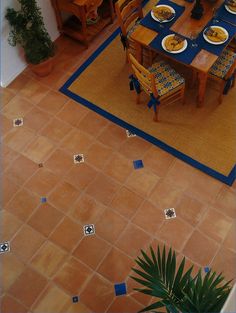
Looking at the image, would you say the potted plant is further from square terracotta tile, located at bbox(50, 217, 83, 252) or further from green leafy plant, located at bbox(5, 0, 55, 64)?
square terracotta tile, located at bbox(50, 217, 83, 252)

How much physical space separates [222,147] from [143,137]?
85 centimetres

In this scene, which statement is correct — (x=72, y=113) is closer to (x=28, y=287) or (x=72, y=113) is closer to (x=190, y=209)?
(x=190, y=209)

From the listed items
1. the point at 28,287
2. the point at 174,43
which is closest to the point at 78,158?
the point at 28,287

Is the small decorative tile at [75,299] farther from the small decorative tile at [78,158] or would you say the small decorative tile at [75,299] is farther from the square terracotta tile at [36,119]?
the square terracotta tile at [36,119]

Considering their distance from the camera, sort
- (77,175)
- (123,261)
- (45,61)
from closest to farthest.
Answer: (123,261) < (77,175) < (45,61)

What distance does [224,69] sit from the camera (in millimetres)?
4344

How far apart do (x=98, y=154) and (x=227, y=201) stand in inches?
56.1

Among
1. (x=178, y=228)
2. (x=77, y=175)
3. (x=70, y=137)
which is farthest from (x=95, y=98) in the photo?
(x=178, y=228)

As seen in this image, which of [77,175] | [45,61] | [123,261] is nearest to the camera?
[123,261]

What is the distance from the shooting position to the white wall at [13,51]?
14.4 ft

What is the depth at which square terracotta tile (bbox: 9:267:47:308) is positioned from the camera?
3.76 meters

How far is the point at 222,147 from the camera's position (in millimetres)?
4348

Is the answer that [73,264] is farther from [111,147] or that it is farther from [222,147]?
[222,147]

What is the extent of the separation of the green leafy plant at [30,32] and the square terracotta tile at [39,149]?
918 millimetres
